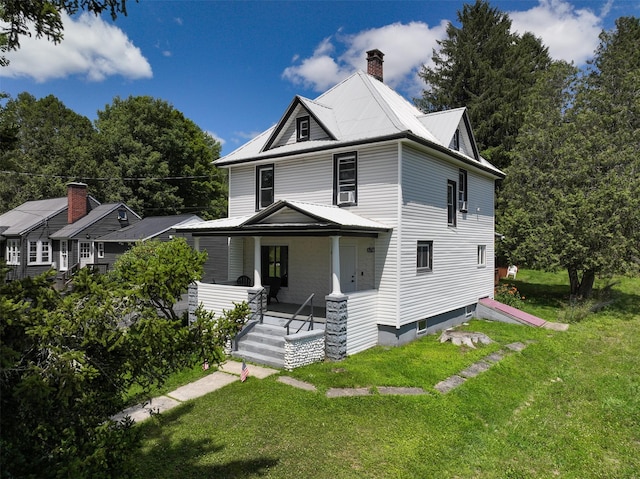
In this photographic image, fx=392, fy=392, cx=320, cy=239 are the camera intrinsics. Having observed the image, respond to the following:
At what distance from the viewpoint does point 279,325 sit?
1160cm

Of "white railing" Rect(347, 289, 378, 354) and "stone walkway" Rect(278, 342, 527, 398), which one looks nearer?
"stone walkway" Rect(278, 342, 527, 398)

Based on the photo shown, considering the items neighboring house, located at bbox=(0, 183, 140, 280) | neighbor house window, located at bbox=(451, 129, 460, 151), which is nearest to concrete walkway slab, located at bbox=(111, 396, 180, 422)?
neighbor house window, located at bbox=(451, 129, 460, 151)

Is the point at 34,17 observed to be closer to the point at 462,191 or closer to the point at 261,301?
the point at 261,301

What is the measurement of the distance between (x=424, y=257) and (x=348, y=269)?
9.08 feet

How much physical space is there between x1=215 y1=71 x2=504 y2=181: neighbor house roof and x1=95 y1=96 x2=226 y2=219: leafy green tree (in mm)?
24281

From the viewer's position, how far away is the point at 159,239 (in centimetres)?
2339

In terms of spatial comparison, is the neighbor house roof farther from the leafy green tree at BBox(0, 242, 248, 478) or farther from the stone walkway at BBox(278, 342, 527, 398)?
the leafy green tree at BBox(0, 242, 248, 478)

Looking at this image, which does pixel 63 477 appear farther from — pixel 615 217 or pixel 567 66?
pixel 567 66

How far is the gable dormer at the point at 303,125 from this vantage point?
13742mm

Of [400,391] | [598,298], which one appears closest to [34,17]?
[400,391]

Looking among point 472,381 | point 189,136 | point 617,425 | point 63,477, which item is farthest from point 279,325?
point 189,136

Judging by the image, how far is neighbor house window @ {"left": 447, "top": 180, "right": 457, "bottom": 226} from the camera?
48.9ft

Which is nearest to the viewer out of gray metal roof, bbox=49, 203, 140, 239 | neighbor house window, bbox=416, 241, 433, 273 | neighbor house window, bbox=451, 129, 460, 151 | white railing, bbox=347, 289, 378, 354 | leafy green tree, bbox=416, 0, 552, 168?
white railing, bbox=347, 289, 378, 354

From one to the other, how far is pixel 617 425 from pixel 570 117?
18.0 m
